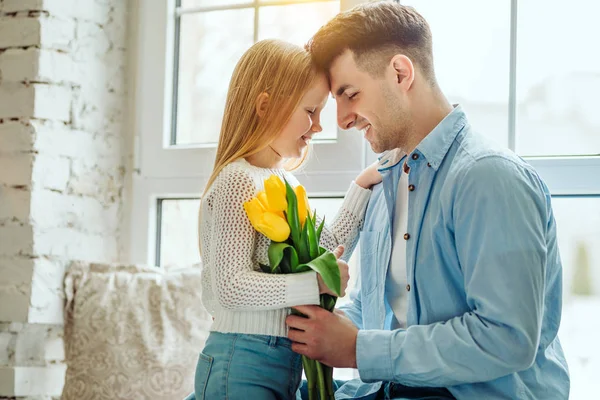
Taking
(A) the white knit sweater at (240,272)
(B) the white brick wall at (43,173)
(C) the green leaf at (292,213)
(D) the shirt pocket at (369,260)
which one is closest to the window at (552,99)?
(D) the shirt pocket at (369,260)

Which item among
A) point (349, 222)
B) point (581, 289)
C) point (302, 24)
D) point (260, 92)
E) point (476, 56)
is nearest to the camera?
point (260, 92)

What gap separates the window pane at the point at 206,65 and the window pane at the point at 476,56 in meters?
0.60

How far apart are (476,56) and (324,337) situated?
115 cm

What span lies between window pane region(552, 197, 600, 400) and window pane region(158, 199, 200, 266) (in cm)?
115

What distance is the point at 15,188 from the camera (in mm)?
2260

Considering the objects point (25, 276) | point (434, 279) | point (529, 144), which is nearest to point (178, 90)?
point (25, 276)

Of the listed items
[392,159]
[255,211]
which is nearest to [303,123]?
[392,159]

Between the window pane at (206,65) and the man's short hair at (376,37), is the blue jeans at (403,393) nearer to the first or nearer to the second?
the man's short hair at (376,37)

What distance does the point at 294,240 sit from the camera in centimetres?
142

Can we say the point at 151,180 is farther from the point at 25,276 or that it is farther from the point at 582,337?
the point at 582,337

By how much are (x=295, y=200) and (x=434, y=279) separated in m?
0.32

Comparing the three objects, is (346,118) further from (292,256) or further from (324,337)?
(324,337)

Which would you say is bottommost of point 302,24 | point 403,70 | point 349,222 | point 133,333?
point 133,333

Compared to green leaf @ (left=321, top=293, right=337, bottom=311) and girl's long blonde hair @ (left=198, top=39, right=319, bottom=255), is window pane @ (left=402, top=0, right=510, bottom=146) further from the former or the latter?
green leaf @ (left=321, top=293, right=337, bottom=311)
